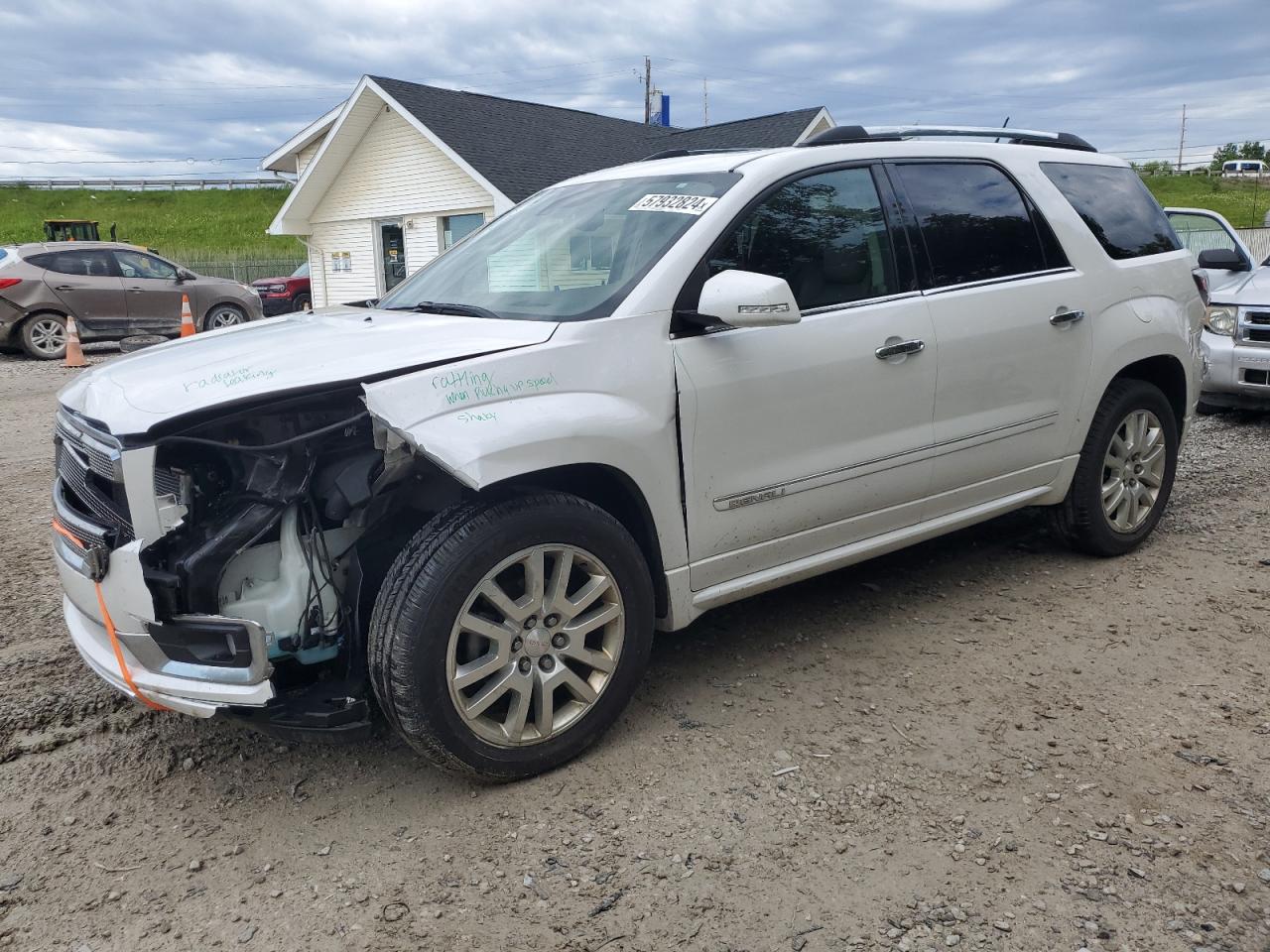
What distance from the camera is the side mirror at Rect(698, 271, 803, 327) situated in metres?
3.11

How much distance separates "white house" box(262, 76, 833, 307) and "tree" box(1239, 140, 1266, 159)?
150ft

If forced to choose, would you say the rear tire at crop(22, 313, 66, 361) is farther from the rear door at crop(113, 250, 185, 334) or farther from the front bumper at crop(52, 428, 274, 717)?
the front bumper at crop(52, 428, 274, 717)

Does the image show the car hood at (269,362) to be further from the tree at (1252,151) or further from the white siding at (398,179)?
the tree at (1252,151)

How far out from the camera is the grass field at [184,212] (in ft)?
151

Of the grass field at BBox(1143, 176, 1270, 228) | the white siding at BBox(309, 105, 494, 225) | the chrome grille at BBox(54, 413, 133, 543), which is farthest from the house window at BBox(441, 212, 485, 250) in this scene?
the grass field at BBox(1143, 176, 1270, 228)

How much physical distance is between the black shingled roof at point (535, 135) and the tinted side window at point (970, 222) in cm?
1408

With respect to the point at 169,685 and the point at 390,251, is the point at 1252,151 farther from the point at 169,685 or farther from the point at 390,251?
the point at 169,685

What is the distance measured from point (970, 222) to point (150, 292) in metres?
15.0

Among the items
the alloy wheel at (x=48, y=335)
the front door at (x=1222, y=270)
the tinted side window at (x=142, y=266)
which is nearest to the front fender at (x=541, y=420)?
the front door at (x=1222, y=270)

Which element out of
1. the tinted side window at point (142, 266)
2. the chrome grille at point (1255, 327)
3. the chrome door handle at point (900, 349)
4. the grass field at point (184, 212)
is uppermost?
the grass field at point (184, 212)

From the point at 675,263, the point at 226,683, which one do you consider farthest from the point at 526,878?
the point at 675,263

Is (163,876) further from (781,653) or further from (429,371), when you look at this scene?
(781,653)

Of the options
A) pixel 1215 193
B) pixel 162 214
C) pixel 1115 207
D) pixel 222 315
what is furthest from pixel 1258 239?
pixel 162 214

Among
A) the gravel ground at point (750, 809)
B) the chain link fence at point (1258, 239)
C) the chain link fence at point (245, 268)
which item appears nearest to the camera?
the gravel ground at point (750, 809)
